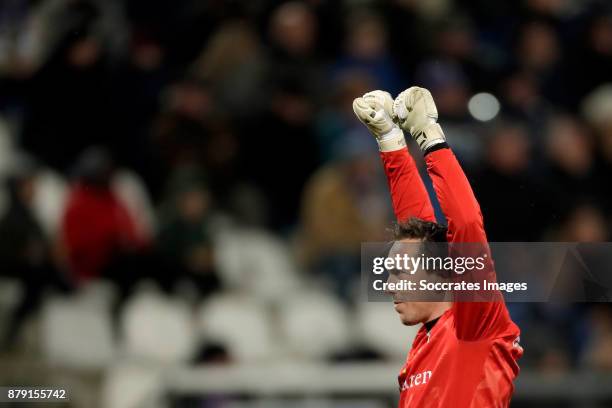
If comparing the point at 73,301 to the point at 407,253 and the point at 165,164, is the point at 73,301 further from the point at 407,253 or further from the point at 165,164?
the point at 407,253

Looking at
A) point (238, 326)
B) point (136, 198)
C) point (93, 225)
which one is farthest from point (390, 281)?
point (136, 198)

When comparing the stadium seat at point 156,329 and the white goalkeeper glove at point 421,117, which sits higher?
the stadium seat at point 156,329

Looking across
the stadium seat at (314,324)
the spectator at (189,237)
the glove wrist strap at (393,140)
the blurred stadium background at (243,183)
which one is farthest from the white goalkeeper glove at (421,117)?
the spectator at (189,237)

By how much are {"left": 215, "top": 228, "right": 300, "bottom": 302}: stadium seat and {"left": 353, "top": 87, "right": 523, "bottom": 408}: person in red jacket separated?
128 inches

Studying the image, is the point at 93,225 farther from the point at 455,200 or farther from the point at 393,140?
the point at 455,200

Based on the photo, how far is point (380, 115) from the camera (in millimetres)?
3873

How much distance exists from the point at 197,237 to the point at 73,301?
0.78 meters

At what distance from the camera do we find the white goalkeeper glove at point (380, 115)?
12.6 feet

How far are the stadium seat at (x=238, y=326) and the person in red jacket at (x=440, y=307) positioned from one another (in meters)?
3.05

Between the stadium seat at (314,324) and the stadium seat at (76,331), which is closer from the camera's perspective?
the stadium seat at (76,331)

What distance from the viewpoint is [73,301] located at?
6.93m

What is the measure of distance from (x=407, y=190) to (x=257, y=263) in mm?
3355

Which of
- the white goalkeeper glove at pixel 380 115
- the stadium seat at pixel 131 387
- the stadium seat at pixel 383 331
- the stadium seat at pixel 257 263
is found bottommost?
the white goalkeeper glove at pixel 380 115

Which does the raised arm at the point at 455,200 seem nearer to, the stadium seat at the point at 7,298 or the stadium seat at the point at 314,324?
the stadium seat at the point at 314,324
